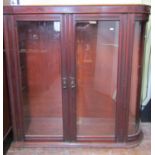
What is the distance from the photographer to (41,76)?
232cm

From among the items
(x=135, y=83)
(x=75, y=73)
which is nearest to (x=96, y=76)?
(x=75, y=73)

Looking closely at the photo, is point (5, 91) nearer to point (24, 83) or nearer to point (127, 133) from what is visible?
point (24, 83)

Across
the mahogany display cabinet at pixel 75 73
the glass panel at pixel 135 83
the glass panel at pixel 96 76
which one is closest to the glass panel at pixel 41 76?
the mahogany display cabinet at pixel 75 73

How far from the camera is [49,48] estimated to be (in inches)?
87.4

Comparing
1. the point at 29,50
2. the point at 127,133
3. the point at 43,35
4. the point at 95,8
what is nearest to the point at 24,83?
the point at 29,50

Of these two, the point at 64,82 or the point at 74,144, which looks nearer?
the point at 64,82

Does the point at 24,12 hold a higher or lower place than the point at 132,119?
higher

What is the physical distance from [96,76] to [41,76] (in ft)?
2.02

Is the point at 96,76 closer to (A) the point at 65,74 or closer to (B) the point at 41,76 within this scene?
(A) the point at 65,74

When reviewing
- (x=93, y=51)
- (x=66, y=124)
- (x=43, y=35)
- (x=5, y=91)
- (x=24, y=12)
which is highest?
(x=24, y=12)

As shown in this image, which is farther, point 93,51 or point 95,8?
point 93,51

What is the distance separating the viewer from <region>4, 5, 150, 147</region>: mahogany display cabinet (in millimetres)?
1947

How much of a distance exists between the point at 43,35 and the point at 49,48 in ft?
0.49

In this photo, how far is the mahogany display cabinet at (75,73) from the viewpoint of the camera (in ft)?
6.39
